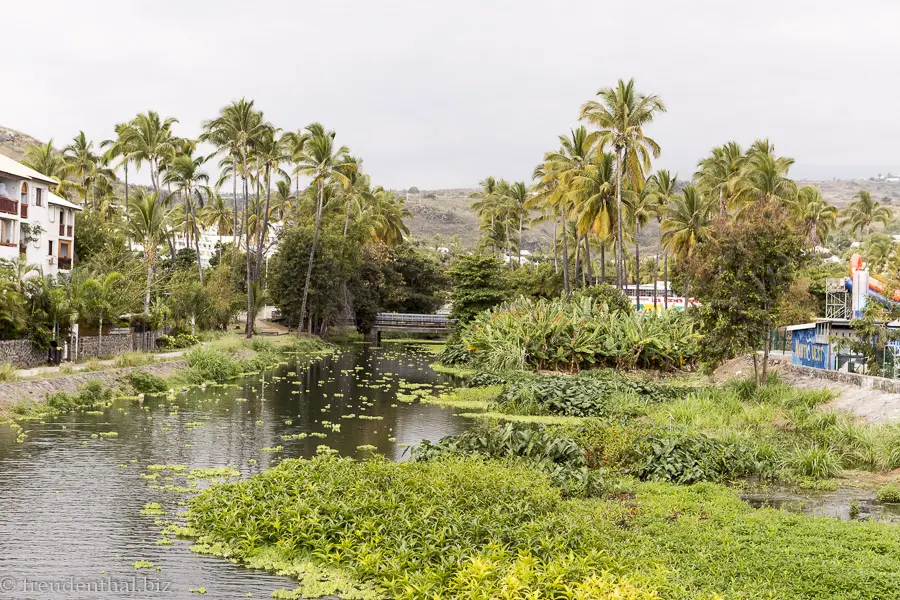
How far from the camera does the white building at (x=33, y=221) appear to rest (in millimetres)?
51625

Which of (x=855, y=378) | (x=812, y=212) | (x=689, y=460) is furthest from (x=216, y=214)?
(x=689, y=460)

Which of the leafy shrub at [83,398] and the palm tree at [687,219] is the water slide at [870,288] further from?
the palm tree at [687,219]

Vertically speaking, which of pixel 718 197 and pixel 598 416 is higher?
pixel 718 197

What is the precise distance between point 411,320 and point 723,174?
30.9 meters

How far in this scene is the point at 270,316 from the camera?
88.4 meters

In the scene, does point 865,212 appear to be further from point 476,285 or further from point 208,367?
point 208,367

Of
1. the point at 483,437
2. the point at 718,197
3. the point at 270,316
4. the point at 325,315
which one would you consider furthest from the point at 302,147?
the point at 483,437

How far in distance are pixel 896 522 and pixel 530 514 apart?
7074mm

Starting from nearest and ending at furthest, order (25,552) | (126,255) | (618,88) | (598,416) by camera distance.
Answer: (25,552), (598,416), (618,88), (126,255)

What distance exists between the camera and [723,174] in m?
68.8

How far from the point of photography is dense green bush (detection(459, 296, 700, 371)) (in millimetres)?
44438

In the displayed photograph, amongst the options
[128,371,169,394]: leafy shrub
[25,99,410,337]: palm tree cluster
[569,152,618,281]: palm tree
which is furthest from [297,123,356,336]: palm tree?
[128,371,169,394]: leafy shrub

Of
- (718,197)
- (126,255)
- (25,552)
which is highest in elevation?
(718,197)

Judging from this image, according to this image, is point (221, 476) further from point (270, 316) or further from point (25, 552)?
point (270, 316)
